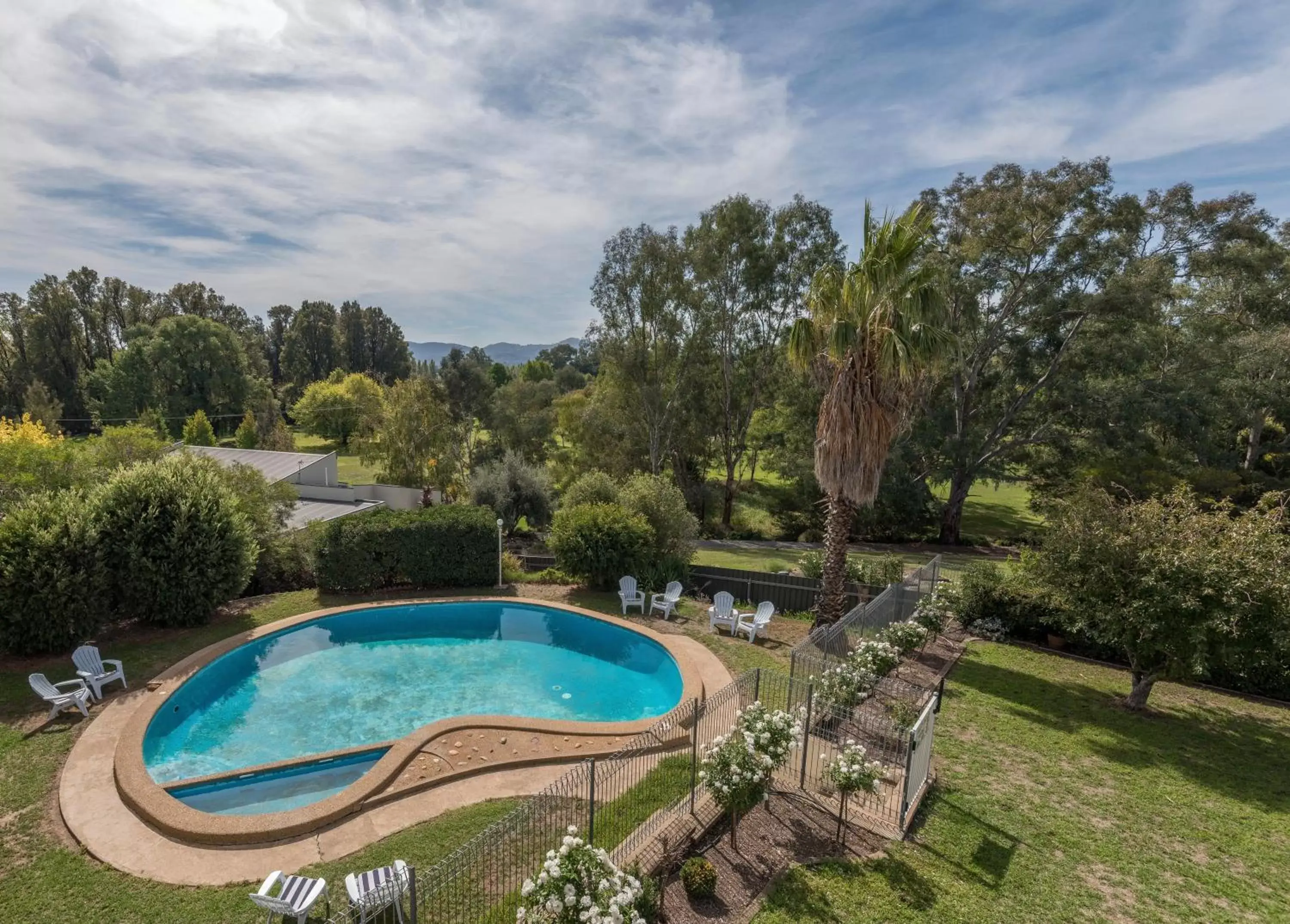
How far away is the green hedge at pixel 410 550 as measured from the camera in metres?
16.6

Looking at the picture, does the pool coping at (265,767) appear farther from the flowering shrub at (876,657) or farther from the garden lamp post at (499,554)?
the garden lamp post at (499,554)

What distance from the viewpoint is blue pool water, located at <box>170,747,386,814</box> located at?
8.62m

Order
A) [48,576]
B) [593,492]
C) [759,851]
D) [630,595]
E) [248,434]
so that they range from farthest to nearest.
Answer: [248,434]
[593,492]
[630,595]
[48,576]
[759,851]

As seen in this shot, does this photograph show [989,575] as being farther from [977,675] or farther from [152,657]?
[152,657]

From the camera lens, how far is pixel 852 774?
22.2ft

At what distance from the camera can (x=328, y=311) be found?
72688 mm

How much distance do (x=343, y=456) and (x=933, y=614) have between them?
53.1m

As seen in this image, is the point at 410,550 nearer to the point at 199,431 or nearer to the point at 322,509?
the point at 322,509

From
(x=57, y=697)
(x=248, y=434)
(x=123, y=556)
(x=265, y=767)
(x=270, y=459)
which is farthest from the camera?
(x=248, y=434)

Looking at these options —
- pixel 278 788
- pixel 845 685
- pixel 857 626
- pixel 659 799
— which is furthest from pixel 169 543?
pixel 857 626

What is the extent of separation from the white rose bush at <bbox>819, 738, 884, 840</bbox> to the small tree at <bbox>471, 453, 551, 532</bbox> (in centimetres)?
1894

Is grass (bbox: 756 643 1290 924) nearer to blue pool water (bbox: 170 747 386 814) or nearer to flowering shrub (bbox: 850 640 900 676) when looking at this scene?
flowering shrub (bbox: 850 640 900 676)

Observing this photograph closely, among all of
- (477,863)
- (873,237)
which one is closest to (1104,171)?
(873,237)

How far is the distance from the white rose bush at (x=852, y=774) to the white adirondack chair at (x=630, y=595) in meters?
9.35
